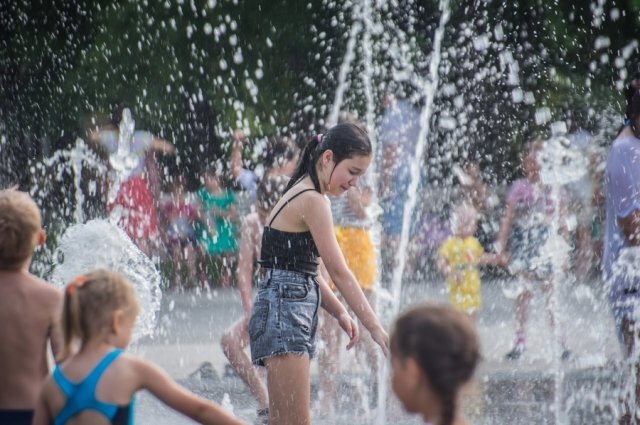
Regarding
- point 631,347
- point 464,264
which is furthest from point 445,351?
point 464,264

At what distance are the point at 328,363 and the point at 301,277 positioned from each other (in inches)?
105

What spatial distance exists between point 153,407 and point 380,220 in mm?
2768

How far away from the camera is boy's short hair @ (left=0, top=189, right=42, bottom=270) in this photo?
3.23m

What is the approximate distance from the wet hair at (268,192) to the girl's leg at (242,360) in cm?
79

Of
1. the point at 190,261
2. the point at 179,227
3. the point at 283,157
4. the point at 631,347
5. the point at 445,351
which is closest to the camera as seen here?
the point at 445,351

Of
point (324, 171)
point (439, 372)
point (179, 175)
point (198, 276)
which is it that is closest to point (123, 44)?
point (179, 175)

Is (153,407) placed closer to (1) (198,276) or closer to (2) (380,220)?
(2) (380,220)

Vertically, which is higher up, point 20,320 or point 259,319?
point 259,319

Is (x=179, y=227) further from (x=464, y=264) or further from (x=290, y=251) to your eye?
(x=290, y=251)

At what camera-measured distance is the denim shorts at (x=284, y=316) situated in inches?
155

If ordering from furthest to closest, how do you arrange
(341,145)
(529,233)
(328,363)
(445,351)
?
(529,233), (328,363), (341,145), (445,351)

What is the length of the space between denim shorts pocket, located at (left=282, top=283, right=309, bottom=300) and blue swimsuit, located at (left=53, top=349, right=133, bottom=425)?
50.1 inches

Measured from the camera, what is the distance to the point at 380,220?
27.9 ft

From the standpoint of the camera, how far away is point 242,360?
614 centimetres
